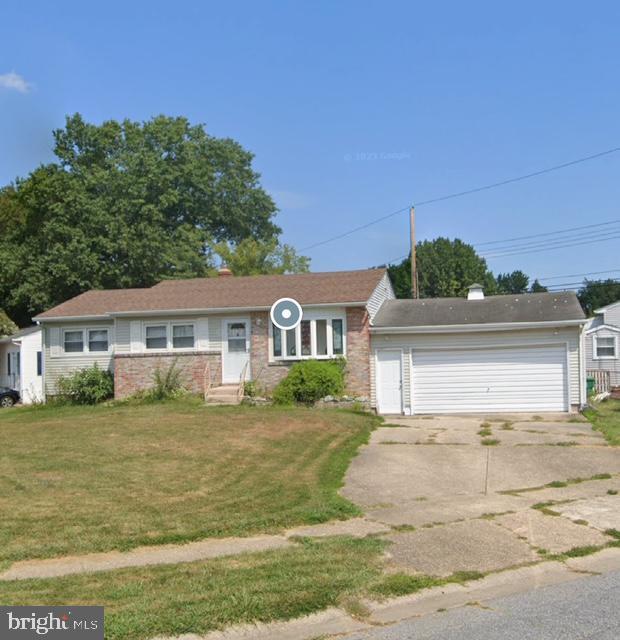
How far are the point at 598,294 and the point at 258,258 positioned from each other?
47.6m

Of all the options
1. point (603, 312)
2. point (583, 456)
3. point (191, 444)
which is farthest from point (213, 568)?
point (603, 312)

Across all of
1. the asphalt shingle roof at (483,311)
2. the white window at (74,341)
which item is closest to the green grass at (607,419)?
the asphalt shingle roof at (483,311)

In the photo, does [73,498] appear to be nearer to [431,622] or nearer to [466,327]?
[431,622]

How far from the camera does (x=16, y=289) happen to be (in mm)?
41156

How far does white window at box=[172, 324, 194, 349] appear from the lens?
2300 centimetres

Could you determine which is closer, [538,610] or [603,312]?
[538,610]

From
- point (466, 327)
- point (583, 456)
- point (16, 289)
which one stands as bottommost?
point (583, 456)

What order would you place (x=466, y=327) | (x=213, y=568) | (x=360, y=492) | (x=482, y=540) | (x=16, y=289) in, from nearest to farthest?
(x=213, y=568)
(x=482, y=540)
(x=360, y=492)
(x=466, y=327)
(x=16, y=289)

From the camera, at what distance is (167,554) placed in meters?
7.18

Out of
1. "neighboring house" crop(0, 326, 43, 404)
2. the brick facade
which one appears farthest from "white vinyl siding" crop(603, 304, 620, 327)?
"neighboring house" crop(0, 326, 43, 404)

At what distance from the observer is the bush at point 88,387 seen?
23406 millimetres

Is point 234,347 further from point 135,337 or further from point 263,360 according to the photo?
point 135,337

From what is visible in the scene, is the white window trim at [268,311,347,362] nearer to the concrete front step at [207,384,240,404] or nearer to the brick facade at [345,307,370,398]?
the brick facade at [345,307,370,398]

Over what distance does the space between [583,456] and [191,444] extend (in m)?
7.50
